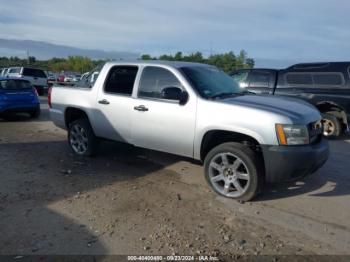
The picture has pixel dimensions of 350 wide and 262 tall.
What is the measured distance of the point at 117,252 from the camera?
11.7 ft

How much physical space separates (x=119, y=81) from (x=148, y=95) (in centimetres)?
80

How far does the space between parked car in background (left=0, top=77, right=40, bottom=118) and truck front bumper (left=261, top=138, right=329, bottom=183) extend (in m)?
9.52

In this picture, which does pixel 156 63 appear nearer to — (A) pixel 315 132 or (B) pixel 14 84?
(A) pixel 315 132

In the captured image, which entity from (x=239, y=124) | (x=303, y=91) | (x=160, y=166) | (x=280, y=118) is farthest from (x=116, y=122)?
(x=303, y=91)

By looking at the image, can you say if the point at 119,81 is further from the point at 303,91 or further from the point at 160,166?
the point at 303,91

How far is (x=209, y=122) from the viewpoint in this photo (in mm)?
5027

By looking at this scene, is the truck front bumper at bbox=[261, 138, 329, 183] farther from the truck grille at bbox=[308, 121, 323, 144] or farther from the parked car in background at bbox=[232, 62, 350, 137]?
the parked car in background at bbox=[232, 62, 350, 137]

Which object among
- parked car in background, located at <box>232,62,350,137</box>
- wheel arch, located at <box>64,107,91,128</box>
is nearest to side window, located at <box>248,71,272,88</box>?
parked car in background, located at <box>232,62,350,137</box>

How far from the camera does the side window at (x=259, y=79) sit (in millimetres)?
10750

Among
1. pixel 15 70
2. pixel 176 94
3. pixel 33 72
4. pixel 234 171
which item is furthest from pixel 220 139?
pixel 15 70

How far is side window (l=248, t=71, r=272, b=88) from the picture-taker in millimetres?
10750

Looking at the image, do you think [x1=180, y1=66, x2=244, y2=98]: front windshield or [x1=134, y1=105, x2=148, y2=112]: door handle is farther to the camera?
[x1=134, y1=105, x2=148, y2=112]: door handle

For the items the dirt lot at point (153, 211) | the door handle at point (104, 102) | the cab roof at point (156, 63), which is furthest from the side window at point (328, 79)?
the door handle at point (104, 102)

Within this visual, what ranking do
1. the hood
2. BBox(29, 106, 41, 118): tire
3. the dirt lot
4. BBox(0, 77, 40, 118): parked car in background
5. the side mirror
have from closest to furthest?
the dirt lot → the hood → the side mirror → BBox(0, 77, 40, 118): parked car in background → BBox(29, 106, 41, 118): tire
